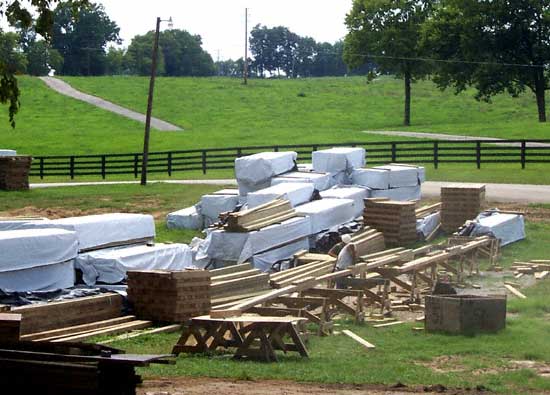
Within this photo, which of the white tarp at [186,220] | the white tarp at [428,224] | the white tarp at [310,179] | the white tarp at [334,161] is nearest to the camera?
the white tarp at [428,224]

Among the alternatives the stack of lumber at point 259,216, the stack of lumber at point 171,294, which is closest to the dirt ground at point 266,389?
the stack of lumber at point 171,294

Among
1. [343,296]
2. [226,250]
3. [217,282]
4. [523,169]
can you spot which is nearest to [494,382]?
[343,296]

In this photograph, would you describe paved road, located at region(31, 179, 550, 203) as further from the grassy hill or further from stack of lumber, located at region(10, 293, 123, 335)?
the grassy hill

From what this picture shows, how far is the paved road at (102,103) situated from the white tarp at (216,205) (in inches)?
1936

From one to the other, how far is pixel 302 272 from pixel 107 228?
3959 mm

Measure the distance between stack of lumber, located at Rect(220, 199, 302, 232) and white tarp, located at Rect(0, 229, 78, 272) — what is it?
4532 mm

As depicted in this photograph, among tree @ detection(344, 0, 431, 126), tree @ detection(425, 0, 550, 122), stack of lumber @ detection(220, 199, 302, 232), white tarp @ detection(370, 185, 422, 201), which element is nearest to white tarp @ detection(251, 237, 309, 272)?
stack of lumber @ detection(220, 199, 302, 232)

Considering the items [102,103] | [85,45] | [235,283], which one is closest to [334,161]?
[235,283]

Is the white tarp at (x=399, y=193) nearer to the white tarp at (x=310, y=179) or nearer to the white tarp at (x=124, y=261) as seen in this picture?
the white tarp at (x=310, y=179)

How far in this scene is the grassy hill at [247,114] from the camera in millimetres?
68625

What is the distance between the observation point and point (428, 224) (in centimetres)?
2830

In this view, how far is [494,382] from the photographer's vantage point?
43.7 feet

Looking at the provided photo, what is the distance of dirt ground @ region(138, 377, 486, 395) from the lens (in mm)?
12180

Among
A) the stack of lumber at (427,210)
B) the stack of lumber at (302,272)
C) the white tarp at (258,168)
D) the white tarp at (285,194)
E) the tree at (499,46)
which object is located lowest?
the stack of lumber at (302,272)
